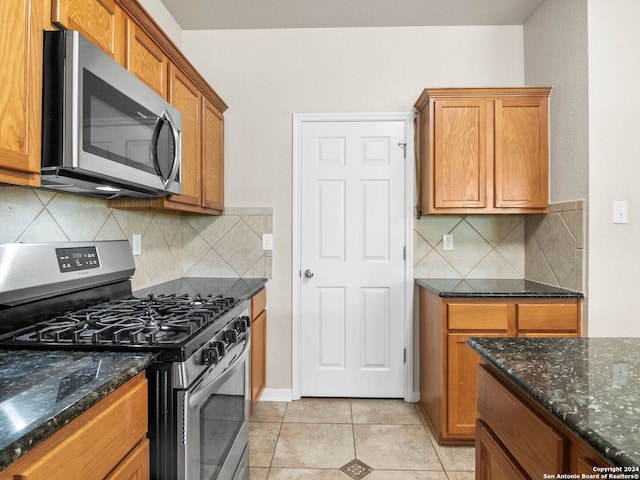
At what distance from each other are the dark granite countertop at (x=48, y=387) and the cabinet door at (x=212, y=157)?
4.72ft

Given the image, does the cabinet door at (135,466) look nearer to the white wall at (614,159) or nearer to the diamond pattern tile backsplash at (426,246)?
the diamond pattern tile backsplash at (426,246)

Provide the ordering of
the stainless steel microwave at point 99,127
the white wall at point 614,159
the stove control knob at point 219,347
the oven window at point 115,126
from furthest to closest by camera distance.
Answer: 1. the white wall at point 614,159
2. the stove control knob at point 219,347
3. the oven window at point 115,126
4. the stainless steel microwave at point 99,127

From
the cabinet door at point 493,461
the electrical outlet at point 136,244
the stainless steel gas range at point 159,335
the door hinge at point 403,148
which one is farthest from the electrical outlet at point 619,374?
the electrical outlet at point 136,244

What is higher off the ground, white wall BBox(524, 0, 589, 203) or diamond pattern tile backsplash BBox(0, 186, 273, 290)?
white wall BBox(524, 0, 589, 203)

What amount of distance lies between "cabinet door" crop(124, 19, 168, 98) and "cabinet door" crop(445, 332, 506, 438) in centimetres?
203

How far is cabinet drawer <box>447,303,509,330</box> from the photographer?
2.18 meters

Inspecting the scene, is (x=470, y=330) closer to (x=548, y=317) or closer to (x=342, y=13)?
(x=548, y=317)

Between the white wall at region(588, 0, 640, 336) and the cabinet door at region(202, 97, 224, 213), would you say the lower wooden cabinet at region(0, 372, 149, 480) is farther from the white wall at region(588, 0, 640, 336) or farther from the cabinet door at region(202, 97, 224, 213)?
the white wall at region(588, 0, 640, 336)

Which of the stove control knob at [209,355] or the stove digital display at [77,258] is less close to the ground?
the stove digital display at [77,258]

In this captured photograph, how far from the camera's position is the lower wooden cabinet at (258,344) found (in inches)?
93.0

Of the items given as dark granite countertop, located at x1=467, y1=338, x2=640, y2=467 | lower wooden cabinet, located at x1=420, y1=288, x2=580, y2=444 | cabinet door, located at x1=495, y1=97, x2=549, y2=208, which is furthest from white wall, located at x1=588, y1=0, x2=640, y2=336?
dark granite countertop, located at x1=467, y1=338, x2=640, y2=467

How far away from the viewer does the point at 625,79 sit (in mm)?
2064

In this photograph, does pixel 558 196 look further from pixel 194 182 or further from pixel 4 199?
pixel 4 199

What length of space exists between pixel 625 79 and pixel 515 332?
1.51 m
